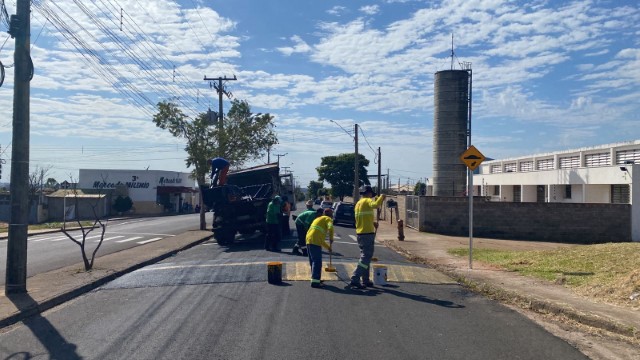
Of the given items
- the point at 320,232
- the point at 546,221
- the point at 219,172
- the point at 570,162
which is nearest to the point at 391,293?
the point at 320,232

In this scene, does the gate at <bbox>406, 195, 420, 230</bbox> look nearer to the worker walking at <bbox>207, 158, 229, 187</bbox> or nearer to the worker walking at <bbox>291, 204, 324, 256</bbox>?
the worker walking at <bbox>207, 158, 229, 187</bbox>

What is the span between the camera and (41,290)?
11430 millimetres

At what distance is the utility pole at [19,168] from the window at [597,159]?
Result: 36.0 meters

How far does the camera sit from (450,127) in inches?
1516

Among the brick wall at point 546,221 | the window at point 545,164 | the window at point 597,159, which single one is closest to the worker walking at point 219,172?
the brick wall at point 546,221

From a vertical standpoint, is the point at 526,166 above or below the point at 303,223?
above

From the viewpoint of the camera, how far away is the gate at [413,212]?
3272cm

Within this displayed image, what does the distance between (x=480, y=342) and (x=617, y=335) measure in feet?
6.85

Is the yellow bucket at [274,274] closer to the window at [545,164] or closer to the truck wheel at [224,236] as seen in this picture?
the truck wheel at [224,236]

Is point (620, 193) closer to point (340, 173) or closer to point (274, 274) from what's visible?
point (274, 274)

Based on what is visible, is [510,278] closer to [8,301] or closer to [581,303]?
[581,303]

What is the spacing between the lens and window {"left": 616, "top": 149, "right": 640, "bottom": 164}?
3509 centimetres

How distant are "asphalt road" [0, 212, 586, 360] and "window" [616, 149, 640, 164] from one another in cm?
2746

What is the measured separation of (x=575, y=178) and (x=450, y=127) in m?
7.90
